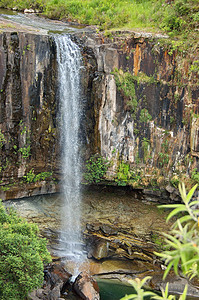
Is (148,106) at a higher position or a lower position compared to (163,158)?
higher

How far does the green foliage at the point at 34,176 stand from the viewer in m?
15.3

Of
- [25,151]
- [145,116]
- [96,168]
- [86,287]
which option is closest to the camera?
[86,287]

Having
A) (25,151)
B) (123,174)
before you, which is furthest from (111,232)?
(25,151)

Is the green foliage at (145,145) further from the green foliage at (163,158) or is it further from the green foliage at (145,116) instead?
the green foliage at (145,116)

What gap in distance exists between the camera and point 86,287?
12477mm

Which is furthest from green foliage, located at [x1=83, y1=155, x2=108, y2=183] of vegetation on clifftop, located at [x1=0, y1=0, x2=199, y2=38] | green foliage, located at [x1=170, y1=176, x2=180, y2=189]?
vegetation on clifftop, located at [x1=0, y1=0, x2=199, y2=38]

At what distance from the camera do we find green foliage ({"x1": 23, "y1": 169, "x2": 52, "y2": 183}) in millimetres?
15344

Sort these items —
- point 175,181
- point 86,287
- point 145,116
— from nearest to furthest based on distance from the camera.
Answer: point 86,287 < point 175,181 < point 145,116

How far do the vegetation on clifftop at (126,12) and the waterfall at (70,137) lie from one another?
3438mm

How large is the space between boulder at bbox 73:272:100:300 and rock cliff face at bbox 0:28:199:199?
4.85 m

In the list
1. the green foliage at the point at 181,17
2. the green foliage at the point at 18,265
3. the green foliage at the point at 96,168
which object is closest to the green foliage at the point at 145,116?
the green foliage at the point at 96,168

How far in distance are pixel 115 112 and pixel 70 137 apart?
2454mm

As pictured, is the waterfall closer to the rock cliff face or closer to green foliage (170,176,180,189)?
the rock cliff face

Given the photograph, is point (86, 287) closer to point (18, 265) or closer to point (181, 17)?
point (18, 265)
